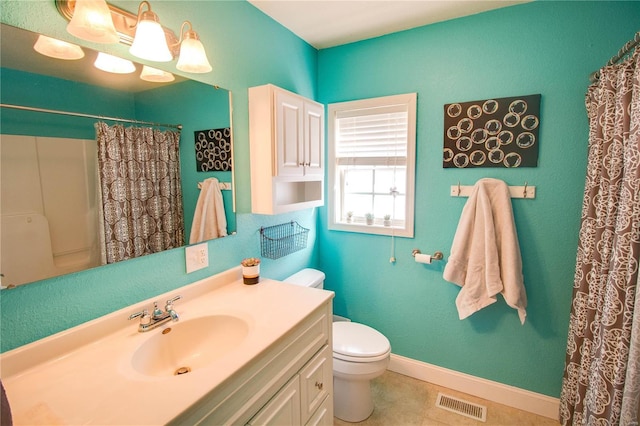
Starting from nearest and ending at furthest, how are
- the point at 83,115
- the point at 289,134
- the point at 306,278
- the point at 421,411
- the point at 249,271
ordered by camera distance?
the point at 83,115 → the point at 249,271 → the point at 289,134 → the point at 421,411 → the point at 306,278

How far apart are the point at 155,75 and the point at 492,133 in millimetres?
1868

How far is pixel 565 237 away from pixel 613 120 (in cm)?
69

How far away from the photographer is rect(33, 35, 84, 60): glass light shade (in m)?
0.99

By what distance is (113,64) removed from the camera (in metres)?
1.16

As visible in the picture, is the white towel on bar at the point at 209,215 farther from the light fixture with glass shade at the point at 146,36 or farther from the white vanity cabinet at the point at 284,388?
the white vanity cabinet at the point at 284,388

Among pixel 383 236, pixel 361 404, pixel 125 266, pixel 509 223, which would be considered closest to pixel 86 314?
pixel 125 266

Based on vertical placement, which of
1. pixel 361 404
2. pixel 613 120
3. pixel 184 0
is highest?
pixel 184 0

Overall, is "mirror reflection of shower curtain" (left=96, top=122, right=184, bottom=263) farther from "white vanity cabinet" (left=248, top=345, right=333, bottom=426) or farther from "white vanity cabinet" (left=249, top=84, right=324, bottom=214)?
"white vanity cabinet" (left=248, top=345, right=333, bottom=426)

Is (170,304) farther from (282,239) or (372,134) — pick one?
(372,134)

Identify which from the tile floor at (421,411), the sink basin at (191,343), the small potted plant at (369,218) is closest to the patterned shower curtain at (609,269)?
the tile floor at (421,411)

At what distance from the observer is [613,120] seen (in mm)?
1372

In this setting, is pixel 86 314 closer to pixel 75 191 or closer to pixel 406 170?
pixel 75 191

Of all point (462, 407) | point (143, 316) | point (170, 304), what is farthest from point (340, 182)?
point (462, 407)

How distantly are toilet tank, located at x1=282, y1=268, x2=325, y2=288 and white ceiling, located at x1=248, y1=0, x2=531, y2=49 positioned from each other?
68.3 inches
